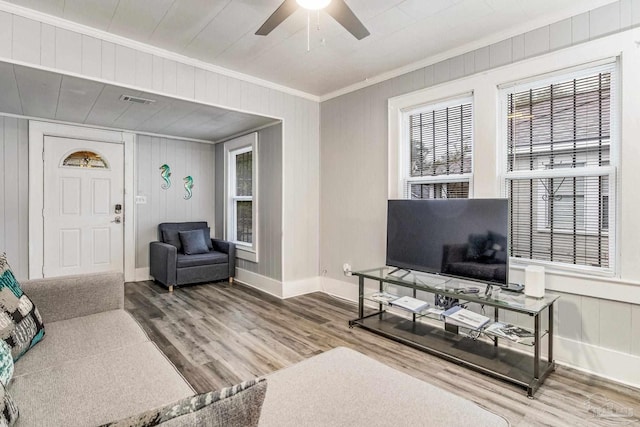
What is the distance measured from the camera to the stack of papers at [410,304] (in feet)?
9.50

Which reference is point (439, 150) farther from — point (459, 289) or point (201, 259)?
point (201, 259)

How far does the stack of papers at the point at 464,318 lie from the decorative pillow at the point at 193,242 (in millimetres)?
3682

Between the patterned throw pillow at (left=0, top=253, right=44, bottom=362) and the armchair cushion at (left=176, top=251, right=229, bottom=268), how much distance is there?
2852mm

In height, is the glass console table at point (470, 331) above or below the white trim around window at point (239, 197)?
below

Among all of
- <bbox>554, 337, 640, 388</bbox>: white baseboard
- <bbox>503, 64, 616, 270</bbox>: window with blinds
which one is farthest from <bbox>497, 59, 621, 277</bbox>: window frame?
<bbox>554, 337, 640, 388</bbox>: white baseboard

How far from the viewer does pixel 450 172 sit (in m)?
3.30

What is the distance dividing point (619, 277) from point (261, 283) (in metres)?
3.72

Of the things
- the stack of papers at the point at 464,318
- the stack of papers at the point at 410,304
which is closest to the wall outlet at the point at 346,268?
the stack of papers at the point at 410,304

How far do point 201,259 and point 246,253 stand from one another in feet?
2.06

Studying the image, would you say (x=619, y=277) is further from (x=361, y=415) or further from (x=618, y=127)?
(x=361, y=415)

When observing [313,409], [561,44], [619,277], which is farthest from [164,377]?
[561,44]

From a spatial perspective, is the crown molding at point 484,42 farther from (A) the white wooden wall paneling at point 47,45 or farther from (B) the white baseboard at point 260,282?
(A) the white wooden wall paneling at point 47,45

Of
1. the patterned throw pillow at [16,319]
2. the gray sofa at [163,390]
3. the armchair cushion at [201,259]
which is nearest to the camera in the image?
the gray sofa at [163,390]

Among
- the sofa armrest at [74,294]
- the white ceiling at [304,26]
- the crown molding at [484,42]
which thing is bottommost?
the sofa armrest at [74,294]
